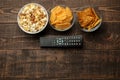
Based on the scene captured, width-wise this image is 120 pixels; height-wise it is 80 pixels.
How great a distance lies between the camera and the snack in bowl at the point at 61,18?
138 cm

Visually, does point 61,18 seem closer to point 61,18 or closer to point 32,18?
point 61,18

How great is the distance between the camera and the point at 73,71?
1.41 m

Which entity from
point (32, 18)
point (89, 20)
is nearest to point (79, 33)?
point (89, 20)

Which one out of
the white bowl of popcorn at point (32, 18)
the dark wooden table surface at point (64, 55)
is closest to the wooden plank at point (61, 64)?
the dark wooden table surface at point (64, 55)

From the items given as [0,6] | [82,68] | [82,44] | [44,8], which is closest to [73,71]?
[82,68]

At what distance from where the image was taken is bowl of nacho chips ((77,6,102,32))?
139 centimetres

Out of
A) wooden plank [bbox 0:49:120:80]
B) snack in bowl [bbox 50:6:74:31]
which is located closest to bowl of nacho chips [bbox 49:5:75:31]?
snack in bowl [bbox 50:6:74:31]

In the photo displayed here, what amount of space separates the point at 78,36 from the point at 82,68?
172 millimetres

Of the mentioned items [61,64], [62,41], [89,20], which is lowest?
[61,64]

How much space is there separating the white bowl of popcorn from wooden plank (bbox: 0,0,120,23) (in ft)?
0.22

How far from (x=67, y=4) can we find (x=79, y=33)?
0.19 meters

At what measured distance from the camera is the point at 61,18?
1.38m

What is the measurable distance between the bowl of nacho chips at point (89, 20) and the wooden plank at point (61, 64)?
130 mm

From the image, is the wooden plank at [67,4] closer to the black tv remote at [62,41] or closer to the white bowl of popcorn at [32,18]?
the white bowl of popcorn at [32,18]
